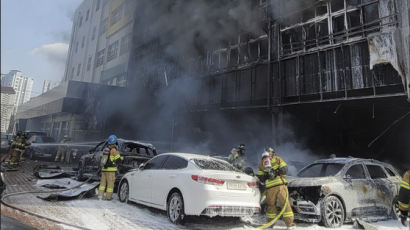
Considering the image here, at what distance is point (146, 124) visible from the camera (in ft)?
Result: 65.5

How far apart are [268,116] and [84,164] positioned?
8.90m

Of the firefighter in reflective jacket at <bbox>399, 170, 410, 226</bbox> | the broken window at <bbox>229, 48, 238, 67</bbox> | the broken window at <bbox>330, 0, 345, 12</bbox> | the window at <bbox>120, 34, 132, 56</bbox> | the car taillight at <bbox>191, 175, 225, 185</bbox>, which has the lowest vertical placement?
the firefighter in reflective jacket at <bbox>399, 170, 410, 226</bbox>

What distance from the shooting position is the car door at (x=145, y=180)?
5.69m

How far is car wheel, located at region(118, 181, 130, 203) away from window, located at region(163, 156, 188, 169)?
62.3 inches

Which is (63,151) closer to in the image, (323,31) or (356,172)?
(356,172)

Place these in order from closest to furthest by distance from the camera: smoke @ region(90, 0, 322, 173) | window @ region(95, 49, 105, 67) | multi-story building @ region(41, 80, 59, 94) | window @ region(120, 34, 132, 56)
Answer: smoke @ region(90, 0, 322, 173)
window @ region(120, 34, 132, 56)
window @ region(95, 49, 105, 67)
multi-story building @ region(41, 80, 59, 94)

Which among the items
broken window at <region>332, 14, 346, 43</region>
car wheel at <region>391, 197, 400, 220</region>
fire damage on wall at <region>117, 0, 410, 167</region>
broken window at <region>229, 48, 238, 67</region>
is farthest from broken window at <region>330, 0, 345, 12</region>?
car wheel at <region>391, 197, 400, 220</region>

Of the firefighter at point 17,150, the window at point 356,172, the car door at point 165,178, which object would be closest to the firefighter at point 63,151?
the firefighter at point 17,150

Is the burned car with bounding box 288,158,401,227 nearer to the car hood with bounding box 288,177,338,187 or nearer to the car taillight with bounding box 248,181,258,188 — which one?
the car hood with bounding box 288,177,338,187

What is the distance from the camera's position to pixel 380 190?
5.95 m

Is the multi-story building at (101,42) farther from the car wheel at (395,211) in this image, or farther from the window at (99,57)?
the car wheel at (395,211)

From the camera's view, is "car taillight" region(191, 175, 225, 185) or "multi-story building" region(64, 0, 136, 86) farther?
"multi-story building" region(64, 0, 136, 86)

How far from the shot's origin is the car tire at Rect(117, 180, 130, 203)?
21.3ft

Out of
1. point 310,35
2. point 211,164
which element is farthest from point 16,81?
point 310,35
